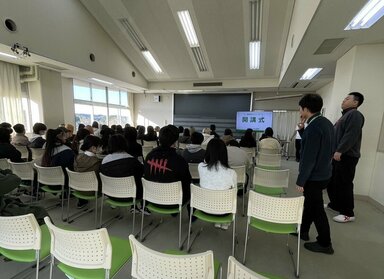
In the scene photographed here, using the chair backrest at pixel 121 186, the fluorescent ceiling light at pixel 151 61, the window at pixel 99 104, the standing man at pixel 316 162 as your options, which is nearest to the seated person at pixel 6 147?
the chair backrest at pixel 121 186

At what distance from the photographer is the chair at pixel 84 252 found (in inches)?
48.4

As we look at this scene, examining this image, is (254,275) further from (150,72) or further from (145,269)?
(150,72)

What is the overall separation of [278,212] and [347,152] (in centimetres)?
188

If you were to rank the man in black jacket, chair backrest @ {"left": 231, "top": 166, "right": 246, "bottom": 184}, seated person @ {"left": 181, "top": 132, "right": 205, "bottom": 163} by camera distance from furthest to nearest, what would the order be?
seated person @ {"left": 181, "top": 132, "right": 205, "bottom": 163} < chair backrest @ {"left": 231, "top": 166, "right": 246, "bottom": 184} < the man in black jacket

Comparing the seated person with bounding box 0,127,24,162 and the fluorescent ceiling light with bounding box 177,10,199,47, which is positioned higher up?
the fluorescent ceiling light with bounding box 177,10,199,47

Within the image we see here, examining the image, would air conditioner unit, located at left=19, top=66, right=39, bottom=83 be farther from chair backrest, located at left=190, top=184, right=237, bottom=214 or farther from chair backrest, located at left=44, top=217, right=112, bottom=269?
chair backrest, located at left=190, top=184, right=237, bottom=214

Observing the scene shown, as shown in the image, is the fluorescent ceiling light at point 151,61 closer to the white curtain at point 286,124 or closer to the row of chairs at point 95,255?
the white curtain at point 286,124

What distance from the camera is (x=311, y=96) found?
82.7 inches

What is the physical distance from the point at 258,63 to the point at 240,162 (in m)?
4.74

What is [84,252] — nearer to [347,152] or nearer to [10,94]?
[347,152]

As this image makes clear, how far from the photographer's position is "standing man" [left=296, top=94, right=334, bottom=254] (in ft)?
6.57

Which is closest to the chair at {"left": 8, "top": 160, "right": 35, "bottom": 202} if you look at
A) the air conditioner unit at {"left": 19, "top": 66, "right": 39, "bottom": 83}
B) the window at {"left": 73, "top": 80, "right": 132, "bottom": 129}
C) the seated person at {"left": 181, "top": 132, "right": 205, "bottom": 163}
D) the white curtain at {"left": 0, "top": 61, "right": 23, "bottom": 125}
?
the seated person at {"left": 181, "top": 132, "right": 205, "bottom": 163}

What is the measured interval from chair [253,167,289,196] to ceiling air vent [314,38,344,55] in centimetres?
227

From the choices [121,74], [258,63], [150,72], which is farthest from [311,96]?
[150,72]
